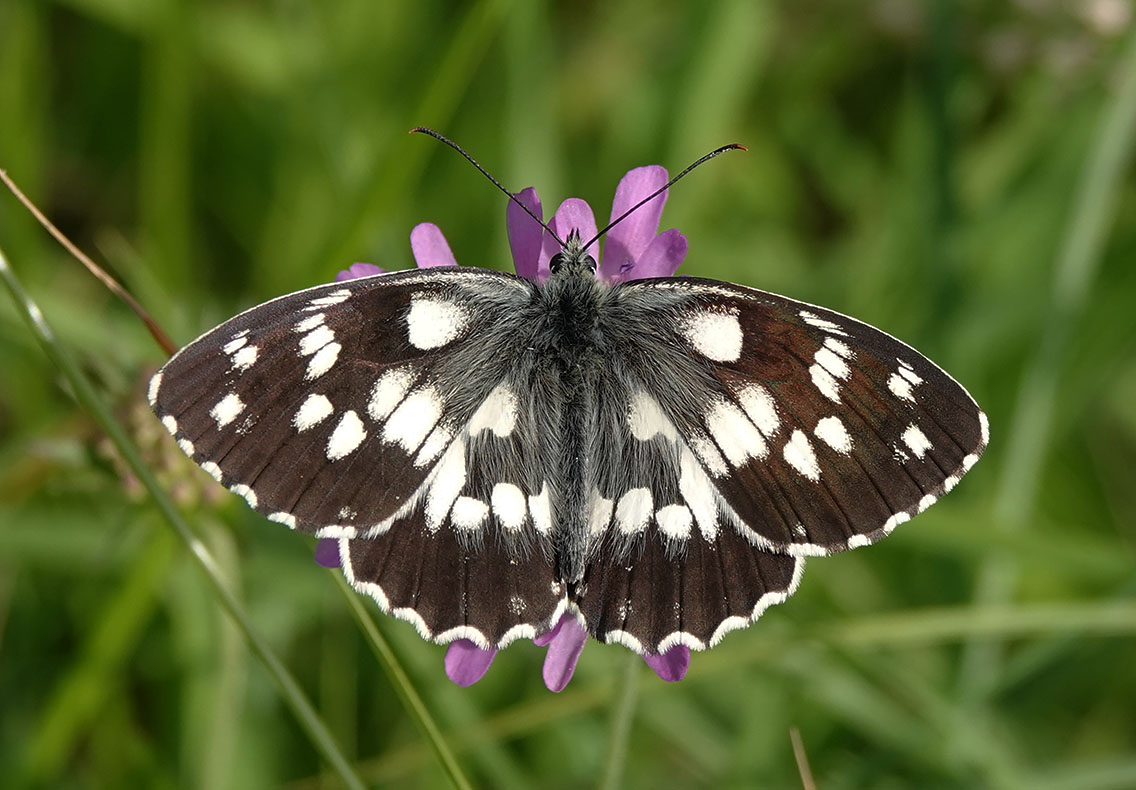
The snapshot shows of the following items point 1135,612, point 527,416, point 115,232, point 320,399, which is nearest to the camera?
point 320,399

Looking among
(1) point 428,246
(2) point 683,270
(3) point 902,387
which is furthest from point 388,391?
(2) point 683,270

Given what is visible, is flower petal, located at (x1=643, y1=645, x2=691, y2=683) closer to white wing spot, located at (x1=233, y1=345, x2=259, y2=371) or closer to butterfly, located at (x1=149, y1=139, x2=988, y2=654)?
butterfly, located at (x1=149, y1=139, x2=988, y2=654)

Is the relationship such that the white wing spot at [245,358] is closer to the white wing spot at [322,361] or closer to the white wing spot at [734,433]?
the white wing spot at [322,361]

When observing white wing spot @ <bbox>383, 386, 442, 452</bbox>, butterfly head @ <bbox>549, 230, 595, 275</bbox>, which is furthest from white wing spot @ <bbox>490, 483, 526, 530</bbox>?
butterfly head @ <bbox>549, 230, 595, 275</bbox>

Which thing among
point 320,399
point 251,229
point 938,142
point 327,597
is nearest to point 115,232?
point 251,229

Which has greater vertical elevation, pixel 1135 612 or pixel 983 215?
pixel 983 215

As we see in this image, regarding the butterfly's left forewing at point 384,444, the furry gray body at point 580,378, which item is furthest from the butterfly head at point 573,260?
the butterfly's left forewing at point 384,444

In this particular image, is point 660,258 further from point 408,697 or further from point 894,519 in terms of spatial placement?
point 408,697

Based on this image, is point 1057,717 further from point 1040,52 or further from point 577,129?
point 577,129
